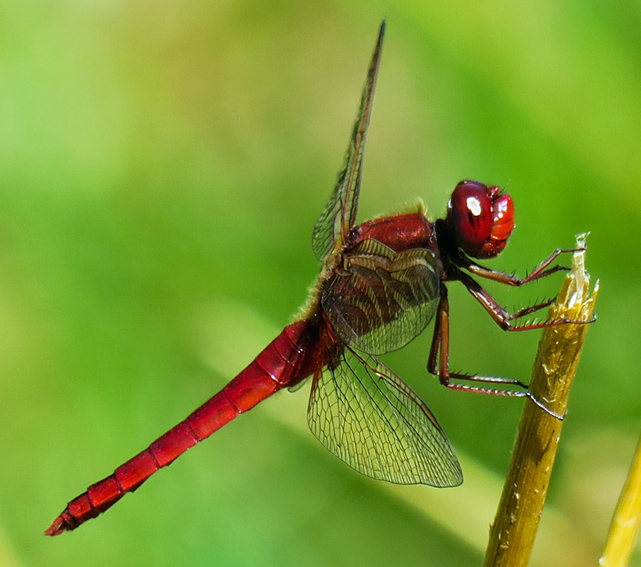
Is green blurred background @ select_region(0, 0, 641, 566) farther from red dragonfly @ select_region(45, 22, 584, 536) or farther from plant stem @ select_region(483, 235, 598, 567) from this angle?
plant stem @ select_region(483, 235, 598, 567)

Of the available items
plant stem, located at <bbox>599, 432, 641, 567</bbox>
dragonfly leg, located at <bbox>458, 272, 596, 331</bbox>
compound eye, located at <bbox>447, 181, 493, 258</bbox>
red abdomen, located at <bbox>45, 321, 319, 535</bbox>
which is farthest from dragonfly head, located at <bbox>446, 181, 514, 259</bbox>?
plant stem, located at <bbox>599, 432, 641, 567</bbox>

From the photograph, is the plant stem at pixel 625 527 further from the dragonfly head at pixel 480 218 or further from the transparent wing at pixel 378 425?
the dragonfly head at pixel 480 218

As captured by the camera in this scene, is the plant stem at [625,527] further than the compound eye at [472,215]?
No

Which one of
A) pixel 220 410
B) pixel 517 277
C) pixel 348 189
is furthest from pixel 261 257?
pixel 517 277

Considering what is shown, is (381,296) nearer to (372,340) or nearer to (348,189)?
(372,340)

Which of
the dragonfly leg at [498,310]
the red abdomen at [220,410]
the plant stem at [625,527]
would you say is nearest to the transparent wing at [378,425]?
the red abdomen at [220,410]

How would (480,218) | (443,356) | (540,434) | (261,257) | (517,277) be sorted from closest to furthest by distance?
(540,434) → (480,218) → (517,277) → (443,356) → (261,257)

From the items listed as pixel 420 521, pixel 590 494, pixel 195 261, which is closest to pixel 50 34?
pixel 195 261
